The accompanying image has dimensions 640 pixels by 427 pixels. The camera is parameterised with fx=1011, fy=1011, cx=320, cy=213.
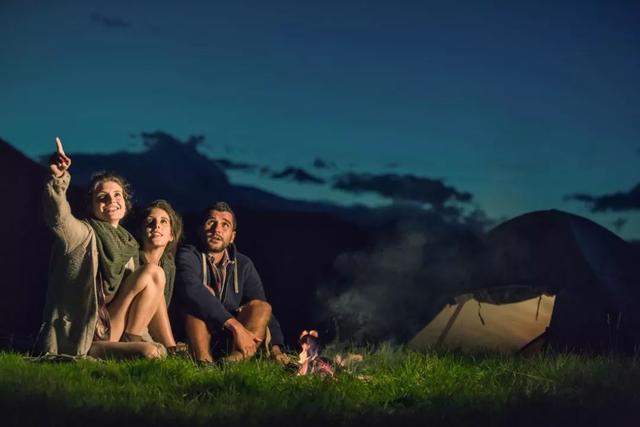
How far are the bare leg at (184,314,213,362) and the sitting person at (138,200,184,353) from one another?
0.17m

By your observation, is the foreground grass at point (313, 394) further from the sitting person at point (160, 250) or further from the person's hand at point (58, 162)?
the person's hand at point (58, 162)

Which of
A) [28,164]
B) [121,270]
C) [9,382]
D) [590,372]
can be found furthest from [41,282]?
[590,372]

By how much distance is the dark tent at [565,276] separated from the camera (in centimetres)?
923

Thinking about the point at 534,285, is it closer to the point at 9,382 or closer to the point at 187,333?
the point at 187,333

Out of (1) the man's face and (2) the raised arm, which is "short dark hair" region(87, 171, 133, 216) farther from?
(1) the man's face

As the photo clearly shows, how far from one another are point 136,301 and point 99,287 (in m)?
0.30

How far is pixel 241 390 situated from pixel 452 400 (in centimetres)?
143

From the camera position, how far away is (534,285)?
9.52 metres

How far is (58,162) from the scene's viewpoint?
7215 mm

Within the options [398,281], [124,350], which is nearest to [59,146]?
[124,350]

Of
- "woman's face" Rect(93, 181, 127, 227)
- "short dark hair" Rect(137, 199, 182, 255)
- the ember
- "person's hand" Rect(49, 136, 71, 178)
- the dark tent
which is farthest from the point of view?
the dark tent

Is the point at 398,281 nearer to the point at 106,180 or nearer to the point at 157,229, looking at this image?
the point at 157,229

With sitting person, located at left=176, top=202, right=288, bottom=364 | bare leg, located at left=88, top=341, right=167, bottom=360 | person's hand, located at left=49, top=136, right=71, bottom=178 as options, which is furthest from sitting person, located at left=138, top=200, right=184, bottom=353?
person's hand, located at left=49, top=136, right=71, bottom=178

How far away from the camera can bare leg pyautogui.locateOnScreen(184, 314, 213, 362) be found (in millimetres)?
8031
